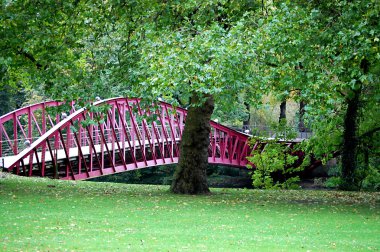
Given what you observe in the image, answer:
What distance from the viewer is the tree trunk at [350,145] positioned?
74.9ft

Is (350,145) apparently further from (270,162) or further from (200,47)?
(200,47)

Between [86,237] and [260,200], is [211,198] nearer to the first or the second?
[260,200]

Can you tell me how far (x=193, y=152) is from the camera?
765 inches

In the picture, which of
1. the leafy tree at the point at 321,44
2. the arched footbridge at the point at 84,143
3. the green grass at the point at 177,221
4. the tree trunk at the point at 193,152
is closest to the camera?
the green grass at the point at 177,221

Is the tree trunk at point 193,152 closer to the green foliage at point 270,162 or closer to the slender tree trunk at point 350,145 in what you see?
the slender tree trunk at point 350,145

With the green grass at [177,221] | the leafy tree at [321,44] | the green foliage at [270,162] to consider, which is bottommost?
the green grass at [177,221]

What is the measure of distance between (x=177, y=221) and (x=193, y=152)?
20.4 feet

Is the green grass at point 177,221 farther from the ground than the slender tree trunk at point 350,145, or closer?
closer

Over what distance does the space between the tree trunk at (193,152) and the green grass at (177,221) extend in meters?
0.59

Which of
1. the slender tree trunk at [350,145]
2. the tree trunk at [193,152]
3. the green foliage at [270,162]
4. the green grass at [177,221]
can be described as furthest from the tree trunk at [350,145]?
the tree trunk at [193,152]

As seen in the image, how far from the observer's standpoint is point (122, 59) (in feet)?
56.7

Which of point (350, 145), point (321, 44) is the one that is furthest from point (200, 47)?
point (350, 145)

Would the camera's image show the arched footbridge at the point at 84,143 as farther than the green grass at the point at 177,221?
Yes

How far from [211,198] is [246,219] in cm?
460
